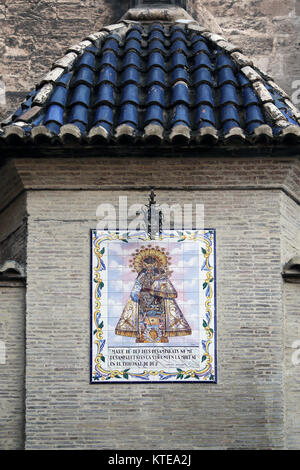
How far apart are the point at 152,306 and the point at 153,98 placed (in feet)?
7.38

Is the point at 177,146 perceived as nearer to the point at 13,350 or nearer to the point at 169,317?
the point at 169,317

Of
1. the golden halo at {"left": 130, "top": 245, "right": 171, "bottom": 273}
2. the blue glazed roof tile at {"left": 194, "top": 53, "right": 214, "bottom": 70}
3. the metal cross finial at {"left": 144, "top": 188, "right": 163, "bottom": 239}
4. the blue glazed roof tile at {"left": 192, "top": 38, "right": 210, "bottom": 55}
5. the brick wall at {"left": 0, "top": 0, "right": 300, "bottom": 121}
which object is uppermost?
the brick wall at {"left": 0, "top": 0, "right": 300, "bottom": 121}

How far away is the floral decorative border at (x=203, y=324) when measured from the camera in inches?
375

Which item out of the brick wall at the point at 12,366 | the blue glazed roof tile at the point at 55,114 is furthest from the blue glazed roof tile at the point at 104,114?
the brick wall at the point at 12,366

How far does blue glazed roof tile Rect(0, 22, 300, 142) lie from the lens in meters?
9.70

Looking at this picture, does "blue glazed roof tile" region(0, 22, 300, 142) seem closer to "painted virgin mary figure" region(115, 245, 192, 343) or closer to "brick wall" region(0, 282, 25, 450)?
"painted virgin mary figure" region(115, 245, 192, 343)

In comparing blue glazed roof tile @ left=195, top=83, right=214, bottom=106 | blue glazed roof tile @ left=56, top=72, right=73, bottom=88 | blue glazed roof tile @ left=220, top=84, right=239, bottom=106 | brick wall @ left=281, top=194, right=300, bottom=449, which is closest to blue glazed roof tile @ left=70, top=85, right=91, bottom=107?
blue glazed roof tile @ left=56, top=72, right=73, bottom=88

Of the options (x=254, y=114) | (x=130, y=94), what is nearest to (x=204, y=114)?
(x=254, y=114)

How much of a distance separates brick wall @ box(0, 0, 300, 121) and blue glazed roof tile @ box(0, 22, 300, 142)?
5.55ft

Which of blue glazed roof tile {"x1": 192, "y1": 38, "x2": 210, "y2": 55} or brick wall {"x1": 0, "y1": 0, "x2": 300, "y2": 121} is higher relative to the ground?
brick wall {"x1": 0, "y1": 0, "x2": 300, "y2": 121}

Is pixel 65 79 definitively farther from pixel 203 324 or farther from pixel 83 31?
pixel 203 324

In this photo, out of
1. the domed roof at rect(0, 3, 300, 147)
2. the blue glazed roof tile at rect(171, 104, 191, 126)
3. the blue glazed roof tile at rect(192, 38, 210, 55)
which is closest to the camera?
the domed roof at rect(0, 3, 300, 147)

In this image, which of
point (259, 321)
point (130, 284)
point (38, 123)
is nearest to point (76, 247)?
point (130, 284)

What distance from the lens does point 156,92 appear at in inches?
400
